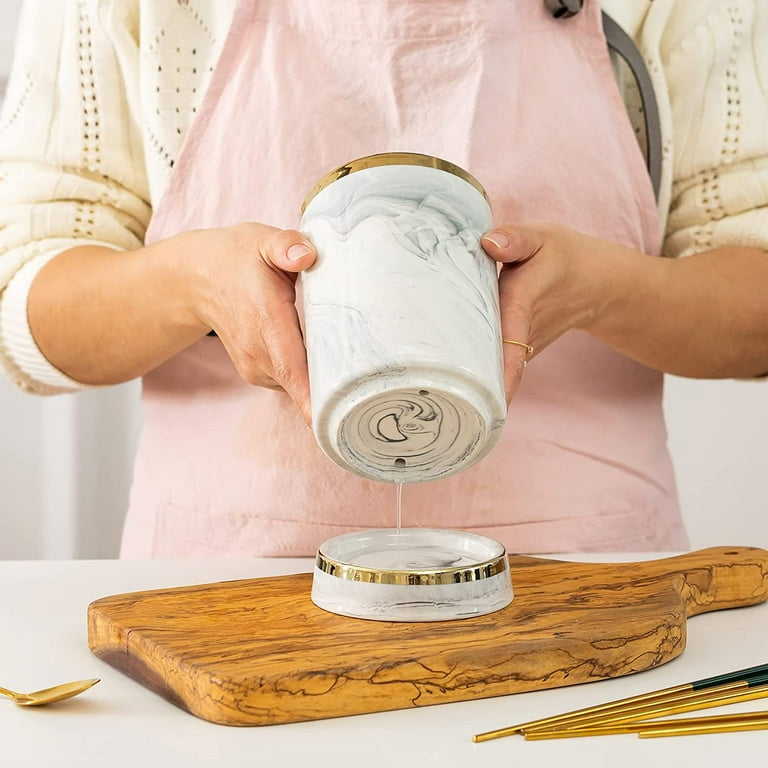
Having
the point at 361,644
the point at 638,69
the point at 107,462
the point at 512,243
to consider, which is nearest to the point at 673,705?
the point at 361,644

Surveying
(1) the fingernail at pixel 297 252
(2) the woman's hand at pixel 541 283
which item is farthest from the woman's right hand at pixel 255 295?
(2) the woman's hand at pixel 541 283

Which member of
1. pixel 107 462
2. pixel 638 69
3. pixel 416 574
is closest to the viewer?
pixel 416 574

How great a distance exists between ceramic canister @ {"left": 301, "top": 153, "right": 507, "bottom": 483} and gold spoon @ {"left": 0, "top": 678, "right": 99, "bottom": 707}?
0.15 meters

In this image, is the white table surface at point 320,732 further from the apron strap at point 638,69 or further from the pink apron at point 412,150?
the apron strap at point 638,69

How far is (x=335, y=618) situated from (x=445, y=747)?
131 mm

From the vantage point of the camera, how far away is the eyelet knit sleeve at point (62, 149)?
0.83 metres

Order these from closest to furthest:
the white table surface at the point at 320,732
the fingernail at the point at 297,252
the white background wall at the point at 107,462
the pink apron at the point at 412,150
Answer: the white table surface at the point at 320,732, the fingernail at the point at 297,252, the pink apron at the point at 412,150, the white background wall at the point at 107,462

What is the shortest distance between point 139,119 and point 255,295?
330 mm

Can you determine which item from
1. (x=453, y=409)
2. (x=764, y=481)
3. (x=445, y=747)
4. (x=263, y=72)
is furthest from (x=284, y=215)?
(x=764, y=481)

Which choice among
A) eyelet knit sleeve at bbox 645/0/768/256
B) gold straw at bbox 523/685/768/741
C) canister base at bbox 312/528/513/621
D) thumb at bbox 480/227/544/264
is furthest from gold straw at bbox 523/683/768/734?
eyelet knit sleeve at bbox 645/0/768/256

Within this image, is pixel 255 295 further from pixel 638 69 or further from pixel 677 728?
pixel 638 69

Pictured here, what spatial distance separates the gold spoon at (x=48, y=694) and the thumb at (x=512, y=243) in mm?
276

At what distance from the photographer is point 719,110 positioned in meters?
0.85

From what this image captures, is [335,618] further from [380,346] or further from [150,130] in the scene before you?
[150,130]
